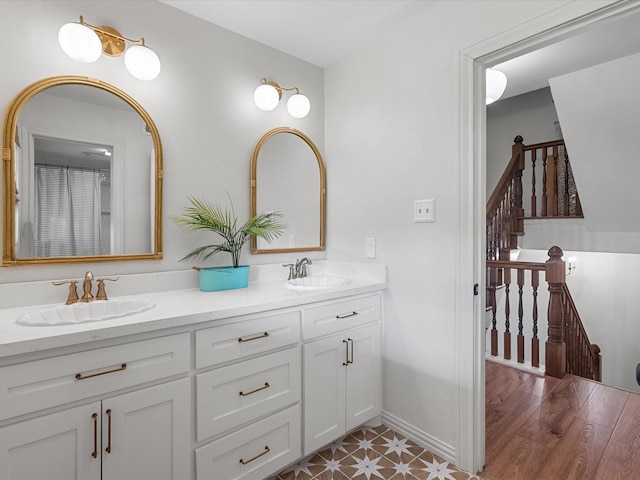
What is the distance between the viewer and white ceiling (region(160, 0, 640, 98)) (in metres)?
1.81

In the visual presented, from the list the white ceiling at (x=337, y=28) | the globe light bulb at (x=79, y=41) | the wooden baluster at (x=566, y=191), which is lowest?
the wooden baluster at (x=566, y=191)

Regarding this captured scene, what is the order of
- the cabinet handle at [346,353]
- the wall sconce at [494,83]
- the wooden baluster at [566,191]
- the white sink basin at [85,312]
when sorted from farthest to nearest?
the wooden baluster at [566,191] < the wall sconce at [494,83] < the cabinet handle at [346,353] < the white sink basin at [85,312]

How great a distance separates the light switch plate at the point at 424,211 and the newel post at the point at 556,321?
151cm

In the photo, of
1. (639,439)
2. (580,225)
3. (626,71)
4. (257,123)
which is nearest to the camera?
(639,439)

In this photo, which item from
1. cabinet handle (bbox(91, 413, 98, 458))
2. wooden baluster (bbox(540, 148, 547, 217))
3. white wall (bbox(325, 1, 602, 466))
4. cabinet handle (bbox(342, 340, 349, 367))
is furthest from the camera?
wooden baluster (bbox(540, 148, 547, 217))

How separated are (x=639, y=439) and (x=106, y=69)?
11.0 ft

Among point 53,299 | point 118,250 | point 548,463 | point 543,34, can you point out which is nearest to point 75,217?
point 118,250

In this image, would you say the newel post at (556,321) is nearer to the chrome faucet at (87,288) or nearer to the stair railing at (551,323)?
the stair railing at (551,323)

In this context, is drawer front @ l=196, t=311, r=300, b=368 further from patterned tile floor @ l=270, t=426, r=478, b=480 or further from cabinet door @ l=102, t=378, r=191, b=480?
patterned tile floor @ l=270, t=426, r=478, b=480

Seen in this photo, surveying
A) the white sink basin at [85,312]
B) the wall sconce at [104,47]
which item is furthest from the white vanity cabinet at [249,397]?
the wall sconce at [104,47]

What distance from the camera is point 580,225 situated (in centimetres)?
395

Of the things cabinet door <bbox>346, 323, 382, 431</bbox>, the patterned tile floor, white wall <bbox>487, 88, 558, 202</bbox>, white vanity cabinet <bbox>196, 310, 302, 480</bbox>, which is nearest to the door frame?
the patterned tile floor

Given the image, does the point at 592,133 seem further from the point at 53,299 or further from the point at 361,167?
the point at 53,299

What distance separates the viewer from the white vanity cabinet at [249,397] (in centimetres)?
137
